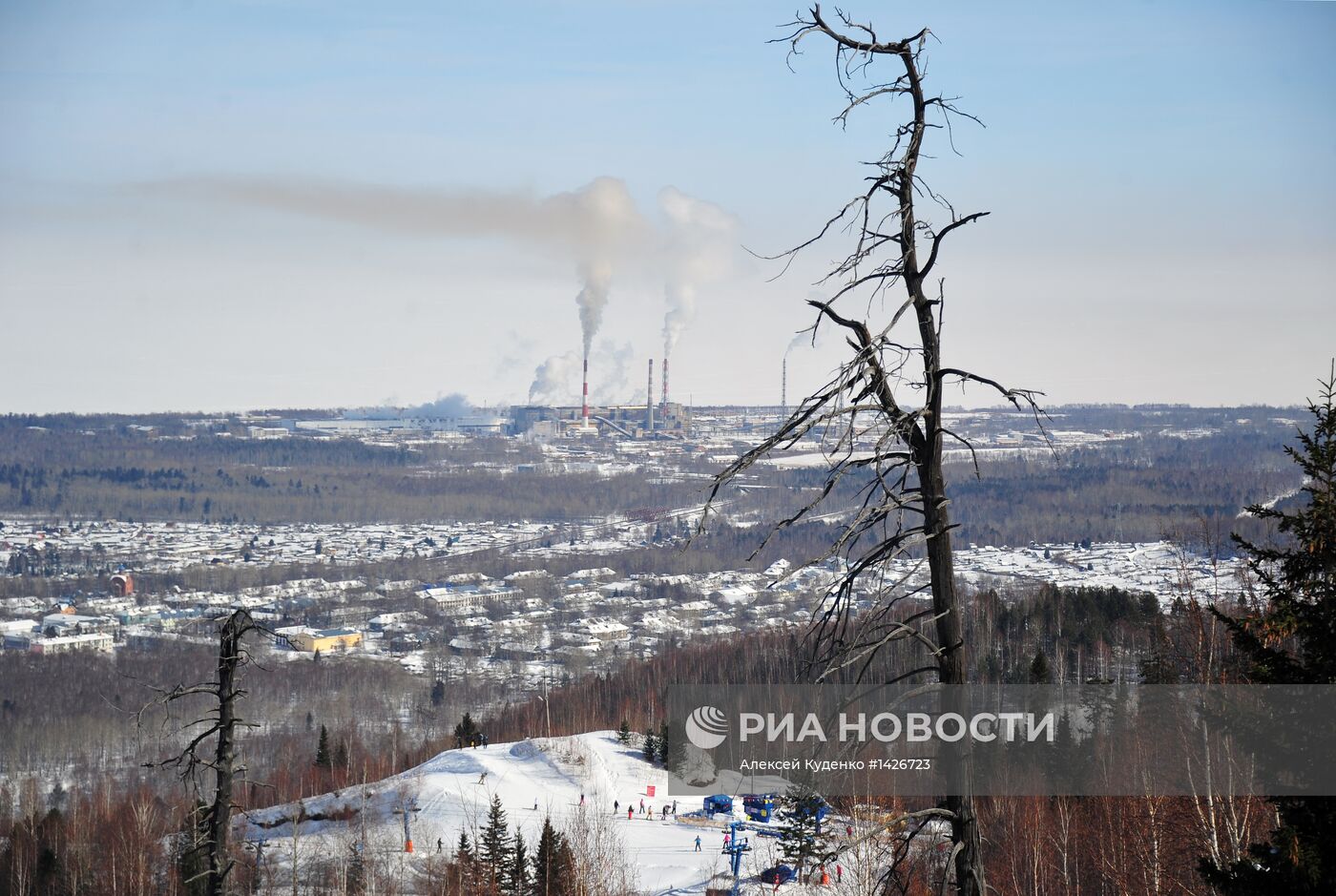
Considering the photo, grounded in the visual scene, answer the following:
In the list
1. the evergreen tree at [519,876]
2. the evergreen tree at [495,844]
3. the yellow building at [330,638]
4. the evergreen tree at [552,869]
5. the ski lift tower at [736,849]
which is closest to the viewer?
the evergreen tree at [519,876]

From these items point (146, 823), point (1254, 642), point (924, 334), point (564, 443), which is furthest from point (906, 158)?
point (564, 443)

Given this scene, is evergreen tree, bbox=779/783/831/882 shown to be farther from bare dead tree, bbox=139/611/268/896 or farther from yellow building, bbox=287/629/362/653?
yellow building, bbox=287/629/362/653

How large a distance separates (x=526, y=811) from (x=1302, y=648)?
964 inches

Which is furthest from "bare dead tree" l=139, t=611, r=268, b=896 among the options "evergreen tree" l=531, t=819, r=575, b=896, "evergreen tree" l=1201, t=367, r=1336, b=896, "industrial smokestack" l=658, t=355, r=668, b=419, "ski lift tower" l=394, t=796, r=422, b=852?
"industrial smokestack" l=658, t=355, r=668, b=419

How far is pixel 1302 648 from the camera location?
5988 mm

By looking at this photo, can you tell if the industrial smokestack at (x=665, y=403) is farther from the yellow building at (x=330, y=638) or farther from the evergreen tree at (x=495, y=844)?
the evergreen tree at (x=495, y=844)

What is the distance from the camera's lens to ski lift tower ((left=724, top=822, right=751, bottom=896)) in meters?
20.7

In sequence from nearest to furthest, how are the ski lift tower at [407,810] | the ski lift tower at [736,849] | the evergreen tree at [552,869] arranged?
1. the evergreen tree at [552,869]
2. the ski lift tower at [736,849]
3. the ski lift tower at [407,810]

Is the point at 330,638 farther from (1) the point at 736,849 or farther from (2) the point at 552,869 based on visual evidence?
(2) the point at 552,869

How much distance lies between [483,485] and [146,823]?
140281 millimetres

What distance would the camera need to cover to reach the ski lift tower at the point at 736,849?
20734mm

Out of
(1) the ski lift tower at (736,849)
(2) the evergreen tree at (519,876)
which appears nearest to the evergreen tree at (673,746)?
(1) the ski lift tower at (736,849)

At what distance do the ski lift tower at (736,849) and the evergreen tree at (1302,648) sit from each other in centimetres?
1519

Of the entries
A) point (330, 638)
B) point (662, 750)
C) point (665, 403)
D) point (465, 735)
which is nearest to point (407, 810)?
point (662, 750)
